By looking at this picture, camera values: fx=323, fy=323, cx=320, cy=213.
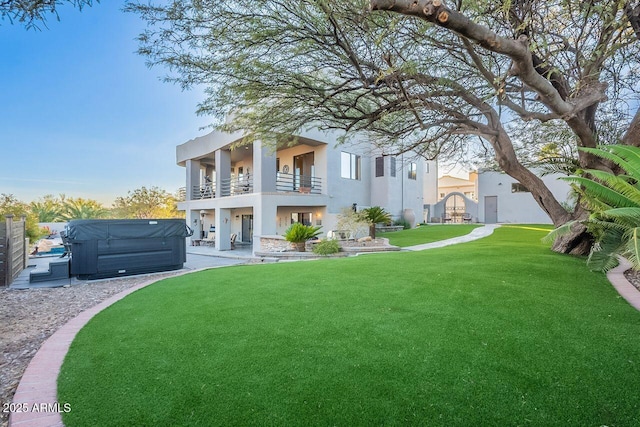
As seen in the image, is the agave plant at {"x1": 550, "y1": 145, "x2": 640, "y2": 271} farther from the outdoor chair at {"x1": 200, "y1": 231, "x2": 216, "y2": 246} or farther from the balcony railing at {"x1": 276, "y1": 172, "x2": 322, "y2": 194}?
the outdoor chair at {"x1": 200, "y1": 231, "x2": 216, "y2": 246}

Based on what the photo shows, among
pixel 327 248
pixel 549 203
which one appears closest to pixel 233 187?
pixel 327 248

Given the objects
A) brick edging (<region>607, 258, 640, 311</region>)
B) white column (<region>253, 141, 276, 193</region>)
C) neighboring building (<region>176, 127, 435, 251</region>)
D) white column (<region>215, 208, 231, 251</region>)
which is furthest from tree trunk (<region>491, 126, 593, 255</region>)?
white column (<region>215, 208, 231, 251</region>)

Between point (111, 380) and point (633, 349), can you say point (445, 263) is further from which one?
point (111, 380)

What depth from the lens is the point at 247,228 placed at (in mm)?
23531

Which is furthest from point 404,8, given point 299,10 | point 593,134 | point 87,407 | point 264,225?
point 264,225

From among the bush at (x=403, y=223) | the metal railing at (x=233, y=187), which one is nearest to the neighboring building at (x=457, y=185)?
the bush at (x=403, y=223)

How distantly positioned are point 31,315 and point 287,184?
1492 cm

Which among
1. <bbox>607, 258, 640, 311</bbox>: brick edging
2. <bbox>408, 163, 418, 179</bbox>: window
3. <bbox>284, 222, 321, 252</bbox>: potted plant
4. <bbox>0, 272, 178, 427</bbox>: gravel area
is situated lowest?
<bbox>0, 272, 178, 427</bbox>: gravel area

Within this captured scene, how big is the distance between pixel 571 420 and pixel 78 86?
23.6 metres

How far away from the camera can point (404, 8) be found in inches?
114

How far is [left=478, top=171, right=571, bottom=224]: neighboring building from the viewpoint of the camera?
2684 cm

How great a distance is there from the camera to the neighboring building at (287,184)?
16859 mm

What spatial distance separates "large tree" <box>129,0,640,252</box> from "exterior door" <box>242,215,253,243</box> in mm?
15149

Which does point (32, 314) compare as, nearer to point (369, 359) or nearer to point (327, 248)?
point (369, 359)
